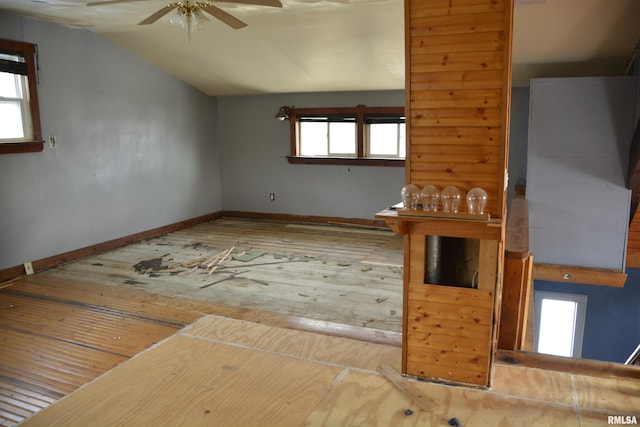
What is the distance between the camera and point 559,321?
6.68 m

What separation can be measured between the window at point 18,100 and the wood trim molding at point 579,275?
6291 millimetres

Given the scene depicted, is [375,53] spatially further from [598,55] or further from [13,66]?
[13,66]

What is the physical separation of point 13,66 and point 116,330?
3.34 m

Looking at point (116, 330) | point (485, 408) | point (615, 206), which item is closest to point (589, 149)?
point (615, 206)

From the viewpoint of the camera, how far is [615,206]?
557cm

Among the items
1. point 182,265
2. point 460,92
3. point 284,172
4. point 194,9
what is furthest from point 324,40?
point 460,92

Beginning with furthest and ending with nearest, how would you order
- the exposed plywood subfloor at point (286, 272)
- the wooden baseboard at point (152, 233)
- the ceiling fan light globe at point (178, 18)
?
the wooden baseboard at point (152, 233), the exposed plywood subfloor at point (286, 272), the ceiling fan light globe at point (178, 18)

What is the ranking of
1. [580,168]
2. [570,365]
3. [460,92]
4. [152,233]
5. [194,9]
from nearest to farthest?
[460,92] → [570,365] → [194,9] → [580,168] → [152,233]

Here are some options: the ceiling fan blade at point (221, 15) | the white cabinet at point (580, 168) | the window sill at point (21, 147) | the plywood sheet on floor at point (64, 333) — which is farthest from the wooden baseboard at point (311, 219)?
the ceiling fan blade at point (221, 15)

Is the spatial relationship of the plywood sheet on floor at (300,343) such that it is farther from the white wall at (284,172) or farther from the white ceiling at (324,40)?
the white wall at (284,172)

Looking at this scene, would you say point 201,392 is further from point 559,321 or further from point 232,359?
point 559,321

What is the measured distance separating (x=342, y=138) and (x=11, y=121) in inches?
181

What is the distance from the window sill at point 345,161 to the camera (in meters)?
7.30

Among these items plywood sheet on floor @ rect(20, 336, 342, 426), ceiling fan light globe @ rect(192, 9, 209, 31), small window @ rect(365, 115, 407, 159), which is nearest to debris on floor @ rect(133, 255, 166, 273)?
plywood sheet on floor @ rect(20, 336, 342, 426)
